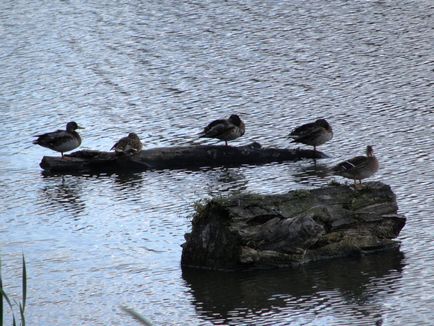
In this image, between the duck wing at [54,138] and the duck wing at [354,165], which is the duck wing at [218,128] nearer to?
the duck wing at [54,138]

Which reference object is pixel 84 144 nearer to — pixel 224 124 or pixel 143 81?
pixel 224 124

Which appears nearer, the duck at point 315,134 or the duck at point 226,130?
the duck at point 315,134

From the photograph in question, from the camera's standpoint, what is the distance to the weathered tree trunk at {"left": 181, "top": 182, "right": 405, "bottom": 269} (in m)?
14.0

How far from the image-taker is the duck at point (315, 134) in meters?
20.1

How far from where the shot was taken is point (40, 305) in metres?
13.5

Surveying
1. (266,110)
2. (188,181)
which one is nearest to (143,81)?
(266,110)

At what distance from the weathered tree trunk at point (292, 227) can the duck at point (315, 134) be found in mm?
5347

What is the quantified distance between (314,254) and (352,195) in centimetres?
89

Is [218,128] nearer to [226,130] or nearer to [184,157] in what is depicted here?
[226,130]

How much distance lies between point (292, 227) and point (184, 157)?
20.1 ft

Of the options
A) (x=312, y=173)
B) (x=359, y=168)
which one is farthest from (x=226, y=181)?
(x=359, y=168)

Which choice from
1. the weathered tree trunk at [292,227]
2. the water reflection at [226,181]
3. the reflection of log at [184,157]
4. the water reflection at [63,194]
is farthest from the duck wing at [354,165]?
the water reflection at [63,194]

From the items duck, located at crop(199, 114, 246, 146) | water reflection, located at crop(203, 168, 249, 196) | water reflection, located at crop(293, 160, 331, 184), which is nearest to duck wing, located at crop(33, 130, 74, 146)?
duck, located at crop(199, 114, 246, 146)

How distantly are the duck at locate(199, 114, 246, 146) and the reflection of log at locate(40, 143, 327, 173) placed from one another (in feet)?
1.48
